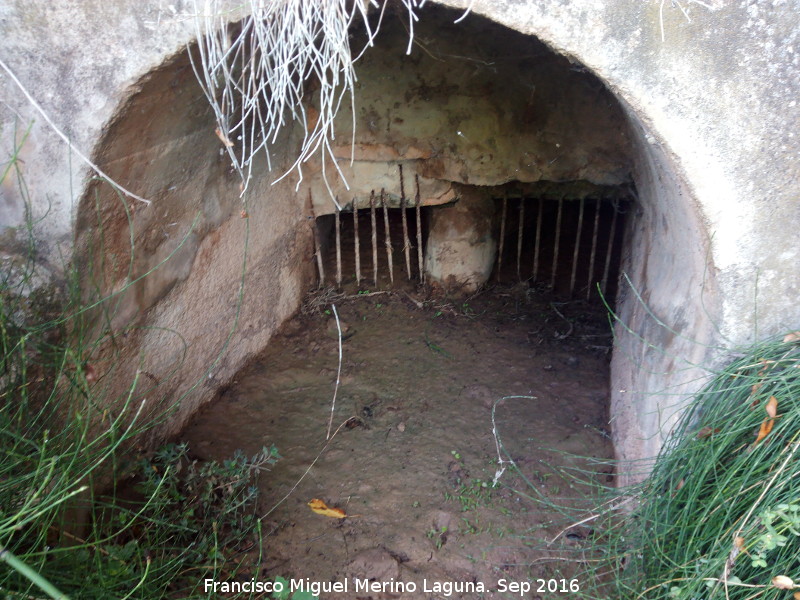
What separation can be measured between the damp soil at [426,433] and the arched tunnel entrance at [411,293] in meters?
0.01

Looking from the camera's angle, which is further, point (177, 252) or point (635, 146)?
point (635, 146)

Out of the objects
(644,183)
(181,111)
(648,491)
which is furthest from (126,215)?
(644,183)

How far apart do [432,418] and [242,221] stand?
131 cm

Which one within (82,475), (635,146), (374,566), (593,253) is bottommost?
(374,566)

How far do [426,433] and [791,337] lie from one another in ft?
5.57

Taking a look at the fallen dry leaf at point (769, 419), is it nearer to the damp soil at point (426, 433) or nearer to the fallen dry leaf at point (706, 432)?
the fallen dry leaf at point (706, 432)

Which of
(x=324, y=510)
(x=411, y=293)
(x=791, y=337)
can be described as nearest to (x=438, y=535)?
(x=324, y=510)

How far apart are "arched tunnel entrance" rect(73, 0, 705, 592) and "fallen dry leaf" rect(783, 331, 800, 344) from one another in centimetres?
27

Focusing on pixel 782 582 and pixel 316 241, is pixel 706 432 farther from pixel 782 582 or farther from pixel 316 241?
pixel 316 241

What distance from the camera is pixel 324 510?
103 inches

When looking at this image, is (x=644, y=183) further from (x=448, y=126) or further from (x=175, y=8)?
(x=175, y=8)

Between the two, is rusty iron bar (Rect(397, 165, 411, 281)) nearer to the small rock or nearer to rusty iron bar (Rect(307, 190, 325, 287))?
rusty iron bar (Rect(307, 190, 325, 287))

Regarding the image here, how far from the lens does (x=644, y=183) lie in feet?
9.39

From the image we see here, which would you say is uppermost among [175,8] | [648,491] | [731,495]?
[175,8]
